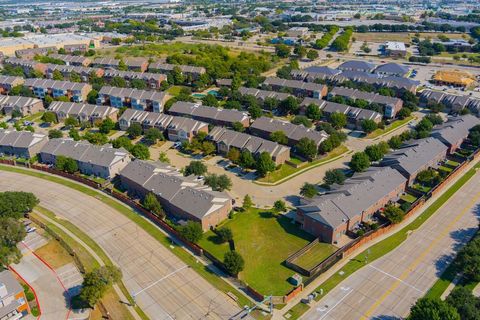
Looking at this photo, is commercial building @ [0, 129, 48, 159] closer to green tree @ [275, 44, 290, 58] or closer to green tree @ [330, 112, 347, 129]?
green tree @ [330, 112, 347, 129]

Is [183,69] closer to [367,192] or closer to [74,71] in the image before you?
[74,71]

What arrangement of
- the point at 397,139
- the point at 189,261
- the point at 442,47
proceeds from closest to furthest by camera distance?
the point at 189,261 → the point at 397,139 → the point at 442,47

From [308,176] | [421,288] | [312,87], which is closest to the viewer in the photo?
[421,288]

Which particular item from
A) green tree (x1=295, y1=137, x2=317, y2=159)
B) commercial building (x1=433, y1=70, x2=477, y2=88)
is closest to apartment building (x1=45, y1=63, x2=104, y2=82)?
green tree (x1=295, y1=137, x2=317, y2=159)

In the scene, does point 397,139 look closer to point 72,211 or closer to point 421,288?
point 421,288

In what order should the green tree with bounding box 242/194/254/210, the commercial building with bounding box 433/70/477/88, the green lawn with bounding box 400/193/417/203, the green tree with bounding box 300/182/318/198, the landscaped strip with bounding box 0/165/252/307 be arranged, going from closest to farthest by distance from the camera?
the landscaped strip with bounding box 0/165/252/307 → the green tree with bounding box 242/194/254/210 → the green tree with bounding box 300/182/318/198 → the green lawn with bounding box 400/193/417/203 → the commercial building with bounding box 433/70/477/88

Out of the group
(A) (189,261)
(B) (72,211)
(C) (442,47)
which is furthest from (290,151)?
(C) (442,47)
